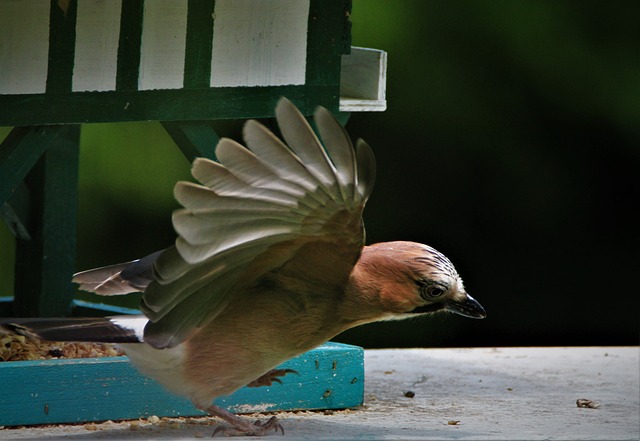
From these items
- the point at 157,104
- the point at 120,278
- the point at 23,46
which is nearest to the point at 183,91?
the point at 157,104

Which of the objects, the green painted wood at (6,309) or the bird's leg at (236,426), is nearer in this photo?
the bird's leg at (236,426)

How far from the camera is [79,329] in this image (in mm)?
3324

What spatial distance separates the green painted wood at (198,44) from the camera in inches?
152

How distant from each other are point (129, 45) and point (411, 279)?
1164mm

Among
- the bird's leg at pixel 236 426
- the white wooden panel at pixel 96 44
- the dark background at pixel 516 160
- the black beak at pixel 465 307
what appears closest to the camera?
the black beak at pixel 465 307

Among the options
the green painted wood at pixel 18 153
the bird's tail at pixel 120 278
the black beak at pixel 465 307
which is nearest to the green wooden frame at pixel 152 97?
the green painted wood at pixel 18 153

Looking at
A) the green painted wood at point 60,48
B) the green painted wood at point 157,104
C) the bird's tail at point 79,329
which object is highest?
the green painted wood at point 60,48

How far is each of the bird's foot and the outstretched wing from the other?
0.37 m

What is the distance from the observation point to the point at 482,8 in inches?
313

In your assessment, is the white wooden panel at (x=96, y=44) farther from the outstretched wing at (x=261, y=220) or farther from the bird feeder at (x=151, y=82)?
the outstretched wing at (x=261, y=220)

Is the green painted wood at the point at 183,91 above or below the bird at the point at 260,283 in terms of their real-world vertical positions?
above

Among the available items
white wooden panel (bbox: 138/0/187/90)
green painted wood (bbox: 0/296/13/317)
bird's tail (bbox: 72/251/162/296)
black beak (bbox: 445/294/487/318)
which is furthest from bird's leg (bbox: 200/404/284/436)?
green painted wood (bbox: 0/296/13/317)

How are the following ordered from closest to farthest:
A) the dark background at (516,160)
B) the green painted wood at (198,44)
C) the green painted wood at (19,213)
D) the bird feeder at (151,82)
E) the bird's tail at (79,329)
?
the bird's tail at (79,329) < the bird feeder at (151,82) < the green painted wood at (198,44) < the green painted wood at (19,213) < the dark background at (516,160)

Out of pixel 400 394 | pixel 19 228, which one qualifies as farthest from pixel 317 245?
pixel 19 228
